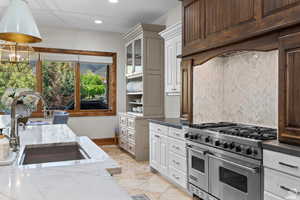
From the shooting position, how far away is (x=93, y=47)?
6.13 m

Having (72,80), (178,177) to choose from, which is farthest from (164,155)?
(72,80)

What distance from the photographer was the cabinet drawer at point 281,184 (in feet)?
5.63

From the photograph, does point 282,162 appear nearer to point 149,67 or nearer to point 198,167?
point 198,167

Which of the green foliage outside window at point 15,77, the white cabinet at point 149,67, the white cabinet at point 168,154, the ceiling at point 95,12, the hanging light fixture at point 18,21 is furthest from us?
the green foliage outside window at point 15,77

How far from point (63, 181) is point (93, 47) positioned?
5.44m

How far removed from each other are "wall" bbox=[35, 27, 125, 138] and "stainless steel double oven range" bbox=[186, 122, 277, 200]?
11.9ft

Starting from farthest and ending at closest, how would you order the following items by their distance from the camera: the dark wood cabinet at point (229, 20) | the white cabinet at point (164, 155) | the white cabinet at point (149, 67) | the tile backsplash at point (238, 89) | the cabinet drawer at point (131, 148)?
1. the cabinet drawer at point (131, 148)
2. the white cabinet at point (149, 67)
3. the white cabinet at point (164, 155)
4. the tile backsplash at point (238, 89)
5. the dark wood cabinet at point (229, 20)

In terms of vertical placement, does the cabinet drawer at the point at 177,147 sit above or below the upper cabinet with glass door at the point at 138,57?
below

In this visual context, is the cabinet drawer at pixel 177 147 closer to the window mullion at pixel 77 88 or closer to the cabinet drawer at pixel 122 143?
the cabinet drawer at pixel 122 143

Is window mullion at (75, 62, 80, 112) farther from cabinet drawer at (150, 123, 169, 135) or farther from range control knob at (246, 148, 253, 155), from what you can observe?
range control knob at (246, 148, 253, 155)

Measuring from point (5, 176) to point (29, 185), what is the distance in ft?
0.67

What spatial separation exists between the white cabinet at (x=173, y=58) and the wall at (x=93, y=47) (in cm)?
242

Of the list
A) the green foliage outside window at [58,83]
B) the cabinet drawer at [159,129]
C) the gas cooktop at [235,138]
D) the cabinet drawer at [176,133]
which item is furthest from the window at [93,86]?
the gas cooktop at [235,138]

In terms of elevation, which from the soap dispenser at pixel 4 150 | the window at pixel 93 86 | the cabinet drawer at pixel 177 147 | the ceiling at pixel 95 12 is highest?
the ceiling at pixel 95 12
